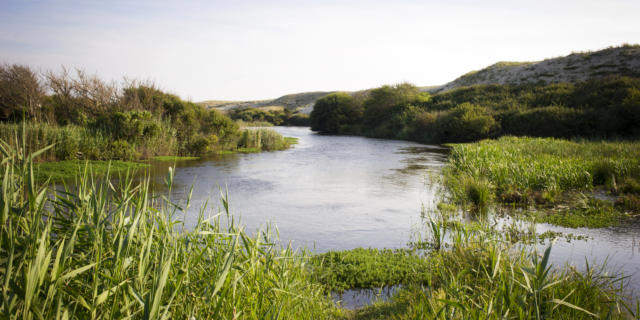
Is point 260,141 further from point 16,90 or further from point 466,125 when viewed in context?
point 466,125

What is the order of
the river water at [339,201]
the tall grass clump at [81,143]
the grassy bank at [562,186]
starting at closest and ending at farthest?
the river water at [339,201] → the grassy bank at [562,186] → the tall grass clump at [81,143]

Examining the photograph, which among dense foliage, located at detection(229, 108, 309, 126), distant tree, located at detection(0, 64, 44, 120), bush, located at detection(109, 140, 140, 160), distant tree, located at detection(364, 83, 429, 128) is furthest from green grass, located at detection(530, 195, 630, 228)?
dense foliage, located at detection(229, 108, 309, 126)

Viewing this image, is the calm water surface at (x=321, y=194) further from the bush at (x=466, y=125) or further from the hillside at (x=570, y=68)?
the hillside at (x=570, y=68)

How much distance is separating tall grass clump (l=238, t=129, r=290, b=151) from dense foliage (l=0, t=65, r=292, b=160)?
1.34 metres

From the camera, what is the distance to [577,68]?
1628 inches

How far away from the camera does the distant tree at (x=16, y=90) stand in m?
17.0

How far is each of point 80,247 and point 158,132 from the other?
47.9ft

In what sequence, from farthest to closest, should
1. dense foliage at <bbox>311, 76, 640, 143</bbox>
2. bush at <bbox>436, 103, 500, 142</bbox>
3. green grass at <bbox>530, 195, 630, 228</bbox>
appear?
bush at <bbox>436, 103, 500, 142</bbox> < dense foliage at <bbox>311, 76, 640, 143</bbox> < green grass at <bbox>530, 195, 630, 228</bbox>

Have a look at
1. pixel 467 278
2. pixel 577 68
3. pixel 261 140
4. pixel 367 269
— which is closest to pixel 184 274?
pixel 467 278

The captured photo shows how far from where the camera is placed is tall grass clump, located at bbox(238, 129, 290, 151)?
23.3 metres

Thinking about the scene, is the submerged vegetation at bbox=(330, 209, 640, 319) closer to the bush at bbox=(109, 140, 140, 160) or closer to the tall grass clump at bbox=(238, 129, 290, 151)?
the bush at bbox=(109, 140, 140, 160)

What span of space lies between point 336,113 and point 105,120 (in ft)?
118

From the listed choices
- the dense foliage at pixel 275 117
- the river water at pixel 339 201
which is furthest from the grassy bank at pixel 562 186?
the dense foliage at pixel 275 117

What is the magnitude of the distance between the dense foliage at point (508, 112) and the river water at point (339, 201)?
1155 cm
